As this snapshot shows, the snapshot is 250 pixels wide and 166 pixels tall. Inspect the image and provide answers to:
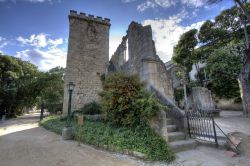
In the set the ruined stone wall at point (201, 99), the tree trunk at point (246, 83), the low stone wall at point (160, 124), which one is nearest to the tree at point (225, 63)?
the tree trunk at point (246, 83)

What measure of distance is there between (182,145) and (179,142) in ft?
0.54

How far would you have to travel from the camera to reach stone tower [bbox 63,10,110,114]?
1236cm

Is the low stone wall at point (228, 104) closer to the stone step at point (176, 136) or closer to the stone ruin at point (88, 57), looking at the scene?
the stone ruin at point (88, 57)

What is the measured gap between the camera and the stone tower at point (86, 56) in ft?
40.5

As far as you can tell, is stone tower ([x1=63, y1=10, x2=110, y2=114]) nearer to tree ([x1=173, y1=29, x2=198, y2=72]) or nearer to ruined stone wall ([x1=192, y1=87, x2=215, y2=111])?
ruined stone wall ([x1=192, y1=87, x2=215, y2=111])

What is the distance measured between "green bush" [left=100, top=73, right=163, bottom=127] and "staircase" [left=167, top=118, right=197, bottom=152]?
108 centimetres

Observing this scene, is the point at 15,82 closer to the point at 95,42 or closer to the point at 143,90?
the point at 95,42

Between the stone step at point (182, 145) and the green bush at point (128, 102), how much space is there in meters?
1.07

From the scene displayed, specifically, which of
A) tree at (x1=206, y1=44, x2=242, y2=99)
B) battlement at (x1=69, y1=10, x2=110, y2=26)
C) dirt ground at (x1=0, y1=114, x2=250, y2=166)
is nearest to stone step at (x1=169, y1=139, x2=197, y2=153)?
dirt ground at (x1=0, y1=114, x2=250, y2=166)

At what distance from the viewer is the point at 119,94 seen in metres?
4.73

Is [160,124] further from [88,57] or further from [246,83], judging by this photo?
[88,57]

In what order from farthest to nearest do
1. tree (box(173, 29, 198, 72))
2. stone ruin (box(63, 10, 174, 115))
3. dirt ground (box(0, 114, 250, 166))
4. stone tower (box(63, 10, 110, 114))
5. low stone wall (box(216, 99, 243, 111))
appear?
tree (box(173, 29, 198, 72))
low stone wall (box(216, 99, 243, 111))
stone tower (box(63, 10, 110, 114))
stone ruin (box(63, 10, 174, 115))
dirt ground (box(0, 114, 250, 166))

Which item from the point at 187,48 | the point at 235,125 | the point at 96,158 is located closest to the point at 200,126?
the point at 235,125

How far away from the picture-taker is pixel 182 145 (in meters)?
4.13
